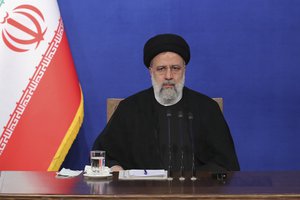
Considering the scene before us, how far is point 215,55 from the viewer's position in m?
4.35

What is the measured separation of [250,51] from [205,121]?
124 cm

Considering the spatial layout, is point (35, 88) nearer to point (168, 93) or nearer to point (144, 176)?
point (168, 93)

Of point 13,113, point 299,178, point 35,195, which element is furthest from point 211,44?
point 35,195

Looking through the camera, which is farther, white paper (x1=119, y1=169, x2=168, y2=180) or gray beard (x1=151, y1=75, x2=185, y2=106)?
gray beard (x1=151, y1=75, x2=185, y2=106)

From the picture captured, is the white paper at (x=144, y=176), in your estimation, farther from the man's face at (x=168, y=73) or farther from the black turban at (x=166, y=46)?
the black turban at (x=166, y=46)

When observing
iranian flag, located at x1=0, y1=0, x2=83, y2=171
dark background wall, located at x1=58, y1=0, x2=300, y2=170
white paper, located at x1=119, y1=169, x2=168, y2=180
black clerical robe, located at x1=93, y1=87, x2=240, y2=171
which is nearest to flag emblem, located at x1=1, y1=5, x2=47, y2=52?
iranian flag, located at x1=0, y1=0, x2=83, y2=171

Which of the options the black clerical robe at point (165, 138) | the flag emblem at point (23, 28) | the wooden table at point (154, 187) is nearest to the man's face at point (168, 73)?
the black clerical robe at point (165, 138)

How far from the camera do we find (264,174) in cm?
260

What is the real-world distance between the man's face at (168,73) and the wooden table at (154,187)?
0.84 m

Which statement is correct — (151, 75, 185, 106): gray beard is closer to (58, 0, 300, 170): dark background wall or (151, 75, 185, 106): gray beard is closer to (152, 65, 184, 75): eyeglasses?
(152, 65, 184, 75): eyeglasses

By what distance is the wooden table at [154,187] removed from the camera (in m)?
2.10

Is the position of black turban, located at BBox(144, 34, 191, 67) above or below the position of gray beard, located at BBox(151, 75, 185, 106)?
above

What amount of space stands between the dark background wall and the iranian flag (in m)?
0.43

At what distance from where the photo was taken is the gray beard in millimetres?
3314
